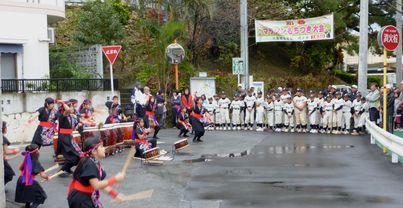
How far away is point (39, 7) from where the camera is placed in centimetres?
2370

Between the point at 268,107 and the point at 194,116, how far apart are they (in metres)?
4.94

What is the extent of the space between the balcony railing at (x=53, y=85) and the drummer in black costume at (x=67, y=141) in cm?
767

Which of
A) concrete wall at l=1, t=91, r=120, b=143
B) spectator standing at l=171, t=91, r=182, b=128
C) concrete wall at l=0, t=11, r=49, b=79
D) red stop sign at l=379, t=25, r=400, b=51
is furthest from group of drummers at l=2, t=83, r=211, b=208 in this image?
red stop sign at l=379, t=25, r=400, b=51

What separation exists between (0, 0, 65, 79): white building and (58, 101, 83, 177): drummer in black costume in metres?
11.1

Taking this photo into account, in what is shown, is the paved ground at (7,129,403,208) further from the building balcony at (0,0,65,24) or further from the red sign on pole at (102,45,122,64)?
the building balcony at (0,0,65,24)

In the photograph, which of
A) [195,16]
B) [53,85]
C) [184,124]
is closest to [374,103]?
[184,124]

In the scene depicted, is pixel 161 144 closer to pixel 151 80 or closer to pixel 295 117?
pixel 295 117

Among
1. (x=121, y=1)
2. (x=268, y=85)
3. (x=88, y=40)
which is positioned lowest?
(x=268, y=85)

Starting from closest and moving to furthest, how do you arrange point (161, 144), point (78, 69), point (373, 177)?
point (373, 177)
point (161, 144)
point (78, 69)

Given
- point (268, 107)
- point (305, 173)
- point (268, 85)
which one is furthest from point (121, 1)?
point (305, 173)

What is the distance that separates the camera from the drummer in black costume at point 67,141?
39.8ft

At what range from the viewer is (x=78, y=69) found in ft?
81.9

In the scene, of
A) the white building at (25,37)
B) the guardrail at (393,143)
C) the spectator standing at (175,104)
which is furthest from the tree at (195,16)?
the guardrail at (393,143)

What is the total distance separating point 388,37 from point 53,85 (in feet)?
40.9
